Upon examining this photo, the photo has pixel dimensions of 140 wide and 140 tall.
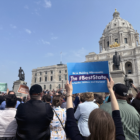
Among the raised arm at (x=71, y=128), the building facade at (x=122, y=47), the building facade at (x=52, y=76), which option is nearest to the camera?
the raised arm at (x=71, y=128)

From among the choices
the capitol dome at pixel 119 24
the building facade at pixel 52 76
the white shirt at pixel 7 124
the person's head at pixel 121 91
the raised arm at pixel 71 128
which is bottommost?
the white shirt at pixel 7 124

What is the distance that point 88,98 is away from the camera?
3334mm

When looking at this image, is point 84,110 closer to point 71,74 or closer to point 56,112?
point 56,112

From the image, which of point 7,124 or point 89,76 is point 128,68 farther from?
point 7,124

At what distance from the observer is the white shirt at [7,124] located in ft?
8.98

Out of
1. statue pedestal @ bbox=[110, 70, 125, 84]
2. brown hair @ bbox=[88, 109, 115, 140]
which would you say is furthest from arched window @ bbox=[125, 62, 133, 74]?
brown hair @ bbox=[88, 109, 115, 140]

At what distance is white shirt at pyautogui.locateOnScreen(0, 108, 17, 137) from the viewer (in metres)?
2.74

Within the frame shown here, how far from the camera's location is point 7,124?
278cm

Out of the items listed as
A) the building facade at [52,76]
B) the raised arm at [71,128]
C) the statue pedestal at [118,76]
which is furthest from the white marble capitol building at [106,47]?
the raised arm at [71,128]

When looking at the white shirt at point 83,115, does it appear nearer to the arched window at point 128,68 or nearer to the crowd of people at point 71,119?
the crowd of people at point 71,119

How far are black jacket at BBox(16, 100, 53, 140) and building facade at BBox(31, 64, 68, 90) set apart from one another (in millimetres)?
58292

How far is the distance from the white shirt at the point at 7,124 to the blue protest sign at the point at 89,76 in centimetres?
167

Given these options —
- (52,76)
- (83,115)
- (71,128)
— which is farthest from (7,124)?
(52,76)

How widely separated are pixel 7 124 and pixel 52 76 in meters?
61.1
